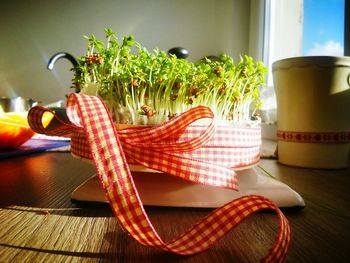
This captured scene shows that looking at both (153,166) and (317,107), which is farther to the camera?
(317,107)

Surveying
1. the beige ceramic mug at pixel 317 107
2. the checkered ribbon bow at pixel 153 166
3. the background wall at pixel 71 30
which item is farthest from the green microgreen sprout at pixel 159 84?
the background wall at pixel 71 30

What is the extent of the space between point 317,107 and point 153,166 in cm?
52

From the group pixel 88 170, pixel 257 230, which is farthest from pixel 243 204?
pixel 88 170

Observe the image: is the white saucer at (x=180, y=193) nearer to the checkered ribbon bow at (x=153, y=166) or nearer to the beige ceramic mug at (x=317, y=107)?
the checkered ribbon bow at (x=153, y=166)

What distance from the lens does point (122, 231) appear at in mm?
293

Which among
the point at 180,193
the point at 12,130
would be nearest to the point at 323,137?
the point at 180,193

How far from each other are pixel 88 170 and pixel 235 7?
5.37 feet

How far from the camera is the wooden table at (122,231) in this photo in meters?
0.24

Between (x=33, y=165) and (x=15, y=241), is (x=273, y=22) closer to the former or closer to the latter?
(x=33, y=165)

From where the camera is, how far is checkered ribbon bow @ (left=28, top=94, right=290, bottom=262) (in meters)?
0.24

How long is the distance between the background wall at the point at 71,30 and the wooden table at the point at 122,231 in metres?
1.78

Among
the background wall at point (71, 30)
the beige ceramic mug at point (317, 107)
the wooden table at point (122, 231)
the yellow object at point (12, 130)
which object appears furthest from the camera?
the background wall at point (71, 30)

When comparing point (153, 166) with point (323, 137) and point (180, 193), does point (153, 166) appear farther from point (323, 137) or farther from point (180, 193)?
point (323, 137)

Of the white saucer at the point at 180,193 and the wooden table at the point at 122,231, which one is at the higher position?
the white saucer at the point at 180,193
